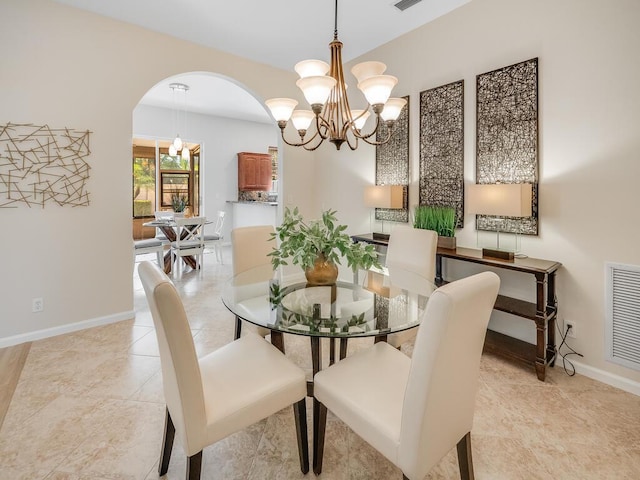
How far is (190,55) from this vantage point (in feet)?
11.6

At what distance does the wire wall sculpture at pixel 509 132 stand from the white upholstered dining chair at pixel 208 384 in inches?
81.8

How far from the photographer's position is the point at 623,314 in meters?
2.12

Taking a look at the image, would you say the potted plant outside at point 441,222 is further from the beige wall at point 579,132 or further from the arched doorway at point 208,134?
the arched doorway at point 208,134

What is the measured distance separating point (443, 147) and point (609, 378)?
2.09 m

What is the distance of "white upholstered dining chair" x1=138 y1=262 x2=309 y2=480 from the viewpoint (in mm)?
1132

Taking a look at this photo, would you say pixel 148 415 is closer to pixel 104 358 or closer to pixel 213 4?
pixel 104 358

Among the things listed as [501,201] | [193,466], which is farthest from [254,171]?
[193,466]

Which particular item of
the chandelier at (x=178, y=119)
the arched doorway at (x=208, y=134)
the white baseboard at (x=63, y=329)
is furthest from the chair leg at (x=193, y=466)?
the arched doorway at (x=208, y=134)

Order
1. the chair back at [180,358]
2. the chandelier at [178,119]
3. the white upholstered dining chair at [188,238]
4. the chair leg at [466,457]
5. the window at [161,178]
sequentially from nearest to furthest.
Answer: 1. the chair back at [180,358]
2. the chair leg at [466,457]
3. the white upholstered dining chair at [188,238]
4. the chandelier at [178,119]
5. the window at [161,178]

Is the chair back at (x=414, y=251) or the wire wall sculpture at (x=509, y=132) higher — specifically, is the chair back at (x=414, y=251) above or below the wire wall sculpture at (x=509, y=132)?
below

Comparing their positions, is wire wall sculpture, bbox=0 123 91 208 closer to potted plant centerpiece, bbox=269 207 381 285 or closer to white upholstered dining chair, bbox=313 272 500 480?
potted plant centerpiece, bbox=269 207 381 285

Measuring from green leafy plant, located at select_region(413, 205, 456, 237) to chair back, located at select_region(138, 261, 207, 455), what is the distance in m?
2.34

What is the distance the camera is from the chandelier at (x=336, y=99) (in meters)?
1.92

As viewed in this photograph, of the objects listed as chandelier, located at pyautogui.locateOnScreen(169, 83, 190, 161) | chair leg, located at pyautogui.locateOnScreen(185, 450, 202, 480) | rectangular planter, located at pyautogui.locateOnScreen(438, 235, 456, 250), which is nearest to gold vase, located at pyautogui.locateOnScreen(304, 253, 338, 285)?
chair leg, located at pyautogui.locateOnScreen(185, 450, 202, 480)
